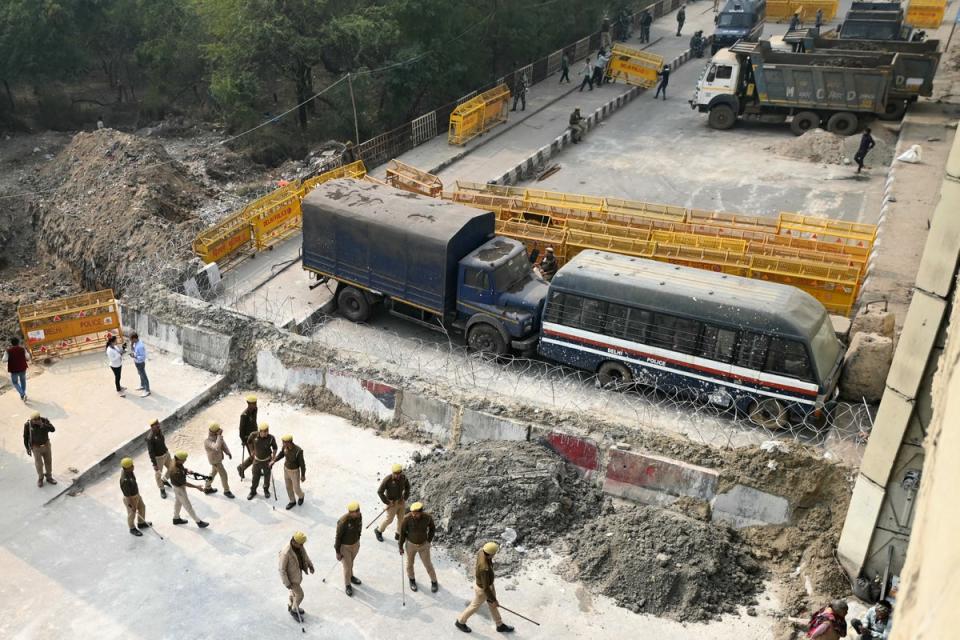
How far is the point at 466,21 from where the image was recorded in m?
34.6

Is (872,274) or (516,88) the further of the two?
(516,88)

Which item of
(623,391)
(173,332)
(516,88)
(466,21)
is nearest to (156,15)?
(466,21)

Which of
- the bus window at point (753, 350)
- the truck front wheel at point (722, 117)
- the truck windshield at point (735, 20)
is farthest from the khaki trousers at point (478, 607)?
the truck windshield at point (735, 20)

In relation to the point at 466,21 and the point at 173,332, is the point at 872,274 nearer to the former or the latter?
the point at 173,332

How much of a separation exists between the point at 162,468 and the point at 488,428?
17.4ft

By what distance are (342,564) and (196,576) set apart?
6.86ft

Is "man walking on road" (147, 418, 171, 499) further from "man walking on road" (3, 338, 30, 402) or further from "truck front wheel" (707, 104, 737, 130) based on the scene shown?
"truck front wheel" (707, 104, 737, 130)

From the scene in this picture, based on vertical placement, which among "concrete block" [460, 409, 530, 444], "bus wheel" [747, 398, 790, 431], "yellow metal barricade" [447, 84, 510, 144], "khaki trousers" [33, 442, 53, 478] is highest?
"yellow metal barricade" [447, 84, 510, 144]

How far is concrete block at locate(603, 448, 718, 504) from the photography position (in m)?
12.6

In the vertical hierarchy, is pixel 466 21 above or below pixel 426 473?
above

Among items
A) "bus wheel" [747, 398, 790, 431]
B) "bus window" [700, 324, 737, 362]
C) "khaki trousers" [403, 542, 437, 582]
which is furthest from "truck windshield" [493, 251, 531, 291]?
"khaki trousers" [403, 542, 437, 582]

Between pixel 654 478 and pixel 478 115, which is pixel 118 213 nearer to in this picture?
pixel 478 115

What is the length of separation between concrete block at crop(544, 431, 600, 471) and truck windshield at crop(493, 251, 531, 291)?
12.9 feet

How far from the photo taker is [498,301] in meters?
16.4
